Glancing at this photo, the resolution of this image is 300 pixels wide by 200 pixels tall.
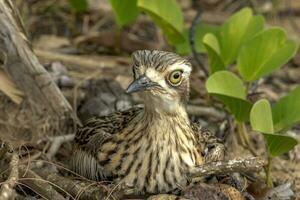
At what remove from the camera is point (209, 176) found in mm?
5066

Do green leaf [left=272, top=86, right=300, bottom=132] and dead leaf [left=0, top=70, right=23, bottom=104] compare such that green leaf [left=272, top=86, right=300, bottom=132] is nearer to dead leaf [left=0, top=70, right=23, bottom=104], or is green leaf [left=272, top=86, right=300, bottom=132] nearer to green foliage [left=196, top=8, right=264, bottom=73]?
green foliage [left=196, top=8, right=264, bottom=73]

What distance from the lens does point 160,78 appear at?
15.6 feet

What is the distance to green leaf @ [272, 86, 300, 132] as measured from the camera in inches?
207

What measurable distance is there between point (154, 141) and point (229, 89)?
2.25ft

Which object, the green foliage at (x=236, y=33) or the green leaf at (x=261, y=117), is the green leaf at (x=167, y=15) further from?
the green leaf at (x=261, y=117)

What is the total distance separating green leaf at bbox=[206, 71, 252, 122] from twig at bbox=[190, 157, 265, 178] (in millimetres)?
492

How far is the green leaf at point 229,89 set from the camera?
525cm

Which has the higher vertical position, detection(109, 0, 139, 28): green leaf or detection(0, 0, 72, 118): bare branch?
detection(109, 0, 139, 28): green leaf

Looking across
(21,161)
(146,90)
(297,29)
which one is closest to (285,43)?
(146,90)

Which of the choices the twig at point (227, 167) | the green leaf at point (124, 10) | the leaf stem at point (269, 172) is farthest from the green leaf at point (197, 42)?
the twig at point (227, 167)

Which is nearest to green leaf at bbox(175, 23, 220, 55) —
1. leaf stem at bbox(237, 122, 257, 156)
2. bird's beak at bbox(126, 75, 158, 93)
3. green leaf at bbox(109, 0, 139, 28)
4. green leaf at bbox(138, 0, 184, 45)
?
green leaf at bbox(138, 0, 184, 45)

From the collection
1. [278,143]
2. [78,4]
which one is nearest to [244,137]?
[278,143]

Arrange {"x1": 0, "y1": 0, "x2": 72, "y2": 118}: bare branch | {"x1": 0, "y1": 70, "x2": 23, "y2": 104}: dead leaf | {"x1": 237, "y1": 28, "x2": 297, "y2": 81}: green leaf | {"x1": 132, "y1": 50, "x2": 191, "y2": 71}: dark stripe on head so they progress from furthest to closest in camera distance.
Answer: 1. {"x1": 0, "y1": 70, "x2": 23, "y2": 104}: dead leaf
2. {"x1": 0, "y1": 0, "x2": 72, "y2": 118}: bare branch
3. {"x1": 237, "y1": 28, "x2": 297, "y2": 81}: green leaf
4. {"x1": 132, "y1": 50, "x2": 191, "y2": 71}: dark stripe on head

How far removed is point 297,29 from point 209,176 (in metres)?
3.80
